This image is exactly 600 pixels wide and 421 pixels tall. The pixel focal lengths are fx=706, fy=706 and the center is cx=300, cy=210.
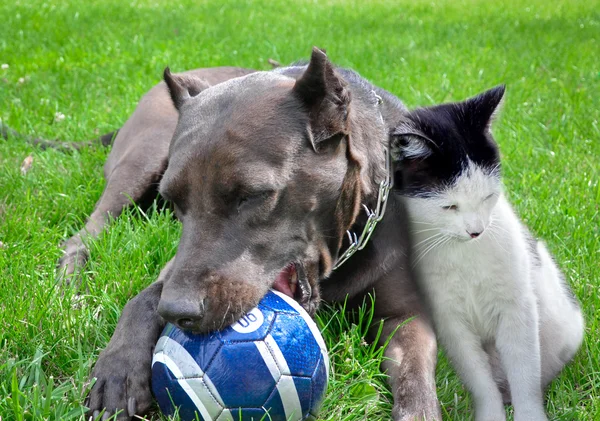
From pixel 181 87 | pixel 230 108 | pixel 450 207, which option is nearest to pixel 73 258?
pixel 181 87

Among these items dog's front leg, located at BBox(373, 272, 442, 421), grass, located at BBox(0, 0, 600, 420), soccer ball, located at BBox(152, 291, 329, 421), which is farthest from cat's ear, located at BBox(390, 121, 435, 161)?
soccer ball, located at BBox(152, 291, 329, 421)

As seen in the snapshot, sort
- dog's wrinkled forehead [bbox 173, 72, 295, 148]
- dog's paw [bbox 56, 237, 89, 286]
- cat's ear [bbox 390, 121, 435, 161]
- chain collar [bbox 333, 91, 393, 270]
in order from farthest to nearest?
dog's paw [bbox 56, 237, 89, 286]
chain collar [bbox 333, 91, 393, 270]
cat's ear [bbox 390, 121, 435, 161]
dog's wrinkled forehead [bbox 173, 72, 295, 148]

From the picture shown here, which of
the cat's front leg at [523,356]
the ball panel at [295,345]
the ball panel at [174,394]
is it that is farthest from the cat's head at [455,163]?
the ball panel at [174,394]

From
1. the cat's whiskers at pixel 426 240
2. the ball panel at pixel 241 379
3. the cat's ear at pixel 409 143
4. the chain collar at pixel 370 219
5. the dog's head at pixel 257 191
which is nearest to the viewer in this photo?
the ball panel at pixel 241 379

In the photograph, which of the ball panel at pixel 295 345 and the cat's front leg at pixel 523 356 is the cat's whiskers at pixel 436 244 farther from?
the ball panel at pixel 295 345

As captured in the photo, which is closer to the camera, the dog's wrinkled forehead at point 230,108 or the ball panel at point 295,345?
the ball panel at point 295,345

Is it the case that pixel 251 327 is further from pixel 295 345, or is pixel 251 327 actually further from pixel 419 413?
pixel 419 413

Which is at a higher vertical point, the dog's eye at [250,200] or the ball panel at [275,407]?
the dog's eye at [250,200]

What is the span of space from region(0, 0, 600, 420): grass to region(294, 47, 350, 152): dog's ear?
779 mm

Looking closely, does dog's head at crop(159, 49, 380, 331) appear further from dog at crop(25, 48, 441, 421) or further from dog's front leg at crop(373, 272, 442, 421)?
dog's front leg at crop(373, 272, 442, 421)

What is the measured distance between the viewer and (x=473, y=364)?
9.00ft

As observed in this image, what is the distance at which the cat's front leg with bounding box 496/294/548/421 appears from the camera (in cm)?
253

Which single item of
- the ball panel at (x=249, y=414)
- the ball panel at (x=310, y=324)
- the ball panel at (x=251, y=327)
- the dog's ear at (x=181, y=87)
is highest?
the dog's ear at (x=181, y=87)

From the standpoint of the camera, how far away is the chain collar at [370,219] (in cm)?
296
